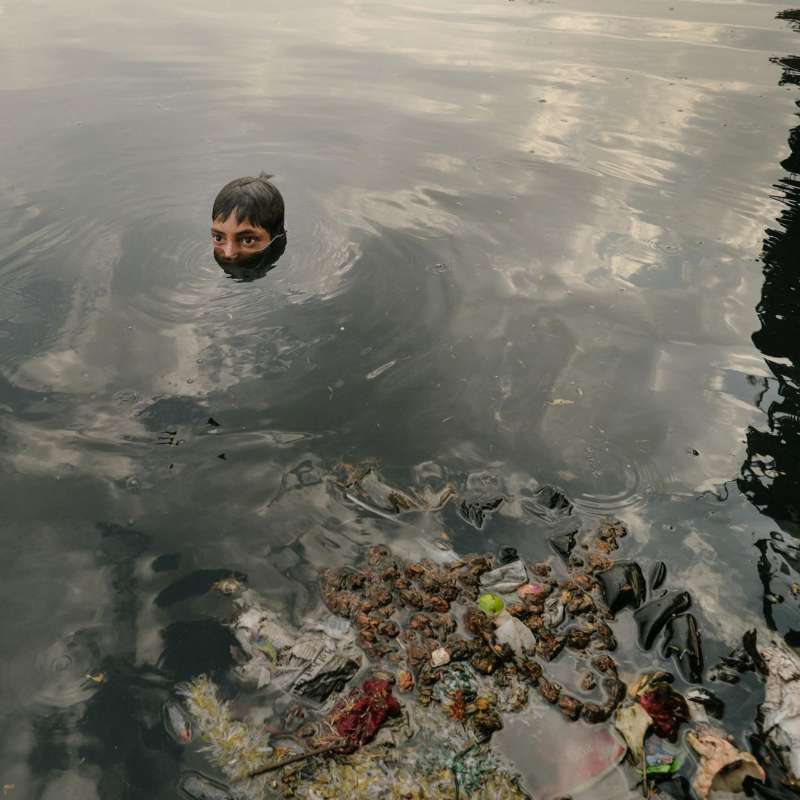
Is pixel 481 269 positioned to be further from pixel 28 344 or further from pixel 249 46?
pixel 249 46

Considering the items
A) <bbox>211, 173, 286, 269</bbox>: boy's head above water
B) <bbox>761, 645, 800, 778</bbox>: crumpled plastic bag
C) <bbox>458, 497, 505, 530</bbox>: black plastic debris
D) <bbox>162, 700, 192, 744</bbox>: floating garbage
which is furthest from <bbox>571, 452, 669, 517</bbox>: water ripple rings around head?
<bbox>211, 173, 286, 269</bbox>: boy's head above water

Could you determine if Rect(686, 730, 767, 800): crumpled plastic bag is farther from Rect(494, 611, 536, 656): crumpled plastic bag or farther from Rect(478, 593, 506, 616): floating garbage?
Rect(478, 593, 506, 616): floating garbage

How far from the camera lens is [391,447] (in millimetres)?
4551

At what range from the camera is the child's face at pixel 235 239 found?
21.1 ft

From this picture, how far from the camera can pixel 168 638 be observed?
3385 millimetres

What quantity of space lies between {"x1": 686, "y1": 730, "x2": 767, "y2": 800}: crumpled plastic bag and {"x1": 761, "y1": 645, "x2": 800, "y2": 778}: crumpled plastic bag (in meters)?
0.15

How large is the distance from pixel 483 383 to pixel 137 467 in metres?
2.50

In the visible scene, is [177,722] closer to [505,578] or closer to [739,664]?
[505,578]

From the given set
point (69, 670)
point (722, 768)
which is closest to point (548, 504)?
point (722, 768)

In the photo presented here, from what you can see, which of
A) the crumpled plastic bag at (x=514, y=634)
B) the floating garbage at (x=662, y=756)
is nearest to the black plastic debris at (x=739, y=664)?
the floating garbage at (x=662, y=756)

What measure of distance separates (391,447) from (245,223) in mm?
3077

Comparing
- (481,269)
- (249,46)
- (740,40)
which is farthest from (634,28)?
(481,269)

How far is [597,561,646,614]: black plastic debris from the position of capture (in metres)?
3.58

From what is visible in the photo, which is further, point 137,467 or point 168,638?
point 137,467
